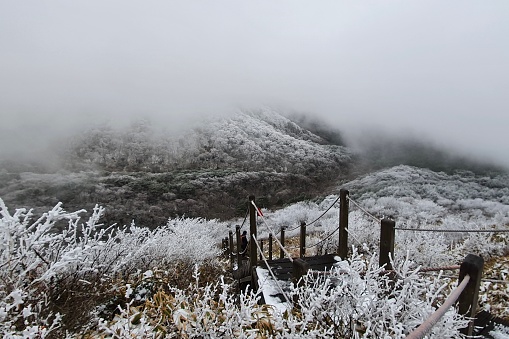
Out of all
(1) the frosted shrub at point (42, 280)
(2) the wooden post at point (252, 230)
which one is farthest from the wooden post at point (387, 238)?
(1) the frosted shrub at point (42, 280)

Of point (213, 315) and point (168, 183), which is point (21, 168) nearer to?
point (168, 183)

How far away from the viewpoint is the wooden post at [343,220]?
195 inches

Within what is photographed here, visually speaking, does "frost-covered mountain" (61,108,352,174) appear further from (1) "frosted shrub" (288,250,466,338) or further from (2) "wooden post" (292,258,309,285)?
(1) "frosted shrub" (288,250,466,338)

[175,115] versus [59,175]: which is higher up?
[175,115]

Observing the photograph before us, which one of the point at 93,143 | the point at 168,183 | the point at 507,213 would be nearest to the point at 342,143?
the point at 168,183

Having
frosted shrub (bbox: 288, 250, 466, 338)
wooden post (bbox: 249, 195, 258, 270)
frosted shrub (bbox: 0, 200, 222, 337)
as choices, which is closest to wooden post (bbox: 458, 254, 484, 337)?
frosted shrub (bbox: 288, 250, 466, 338)

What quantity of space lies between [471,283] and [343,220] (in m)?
3.08

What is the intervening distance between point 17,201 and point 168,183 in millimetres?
17682

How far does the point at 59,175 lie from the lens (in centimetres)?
4138

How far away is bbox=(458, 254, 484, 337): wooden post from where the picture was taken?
6.51 ft

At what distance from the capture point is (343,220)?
5.11 meters

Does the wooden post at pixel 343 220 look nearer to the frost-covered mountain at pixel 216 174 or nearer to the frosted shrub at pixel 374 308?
the frosted shrub at pixel 374 308

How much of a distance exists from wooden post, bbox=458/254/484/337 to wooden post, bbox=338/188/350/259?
2801 millimetres

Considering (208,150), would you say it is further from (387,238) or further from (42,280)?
(42,280)
